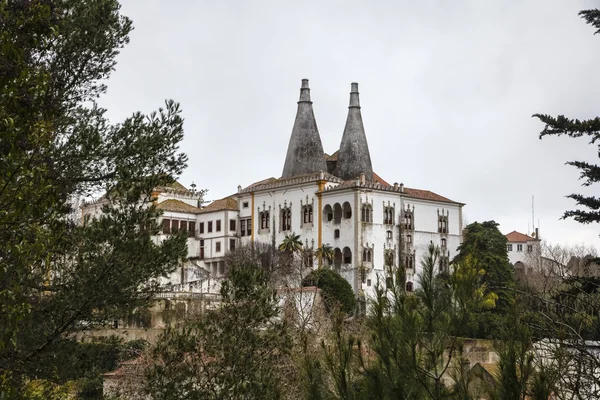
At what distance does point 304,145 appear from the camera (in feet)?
240

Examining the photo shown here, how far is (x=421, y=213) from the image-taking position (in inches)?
2687

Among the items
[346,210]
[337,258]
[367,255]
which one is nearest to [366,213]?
[346,210]

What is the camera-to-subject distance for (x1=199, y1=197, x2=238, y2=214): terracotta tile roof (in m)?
71.9

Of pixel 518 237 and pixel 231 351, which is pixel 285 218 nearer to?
pixel 518 237

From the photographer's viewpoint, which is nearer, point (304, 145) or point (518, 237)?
point (304, 145)

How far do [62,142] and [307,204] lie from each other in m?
51.5

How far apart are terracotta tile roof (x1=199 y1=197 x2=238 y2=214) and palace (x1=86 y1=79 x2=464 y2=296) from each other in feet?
0.32

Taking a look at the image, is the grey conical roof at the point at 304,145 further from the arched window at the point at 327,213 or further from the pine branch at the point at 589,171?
the pine branch at the point at 589,171

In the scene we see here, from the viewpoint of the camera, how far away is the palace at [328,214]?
64125 mm

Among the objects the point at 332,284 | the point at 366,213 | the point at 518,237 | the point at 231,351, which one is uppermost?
the point at 518,237

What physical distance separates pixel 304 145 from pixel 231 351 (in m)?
58.4

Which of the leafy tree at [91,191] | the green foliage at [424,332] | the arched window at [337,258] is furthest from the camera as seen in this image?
the arched window at [337,258]

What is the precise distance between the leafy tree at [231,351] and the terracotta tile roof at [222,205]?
55647mm

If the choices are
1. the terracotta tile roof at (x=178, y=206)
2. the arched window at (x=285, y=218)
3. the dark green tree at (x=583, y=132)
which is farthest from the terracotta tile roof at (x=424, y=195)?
the dark green tree at (x=583, y=132)
